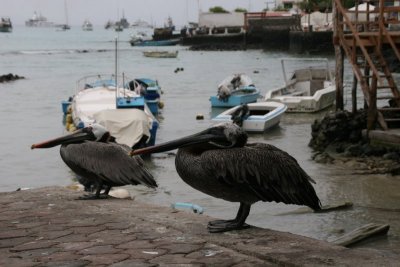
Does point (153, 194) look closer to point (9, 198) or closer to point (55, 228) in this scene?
point (9, 198)

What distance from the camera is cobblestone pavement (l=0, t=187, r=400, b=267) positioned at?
5.20m

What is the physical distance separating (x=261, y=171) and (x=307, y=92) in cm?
2543

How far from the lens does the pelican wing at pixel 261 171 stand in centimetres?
550

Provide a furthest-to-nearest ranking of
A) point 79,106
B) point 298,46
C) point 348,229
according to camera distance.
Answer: point 298,46, point 79,106, point 348,229

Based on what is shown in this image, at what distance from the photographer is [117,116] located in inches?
757

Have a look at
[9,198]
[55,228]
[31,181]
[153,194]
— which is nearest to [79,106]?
[31,181]

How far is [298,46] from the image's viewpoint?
75.1 meters

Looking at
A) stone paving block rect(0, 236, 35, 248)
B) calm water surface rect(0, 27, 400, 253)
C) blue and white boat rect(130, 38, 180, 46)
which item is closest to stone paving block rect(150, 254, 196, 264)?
stone paving block rect(0, 236, 35, 248)

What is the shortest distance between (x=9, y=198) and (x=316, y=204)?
3.89 metres

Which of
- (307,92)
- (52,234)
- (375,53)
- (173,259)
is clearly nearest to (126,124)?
(375,53)

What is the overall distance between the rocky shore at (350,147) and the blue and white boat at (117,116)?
4.56 metres

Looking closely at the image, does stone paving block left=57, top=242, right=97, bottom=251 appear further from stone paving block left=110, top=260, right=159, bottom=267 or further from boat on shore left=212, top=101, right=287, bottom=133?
boat on shore left=212, top=101, right=287, bottom=133

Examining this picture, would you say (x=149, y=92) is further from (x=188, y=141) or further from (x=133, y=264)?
(x=133, y=264)

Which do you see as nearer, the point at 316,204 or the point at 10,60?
the point at 316,204
